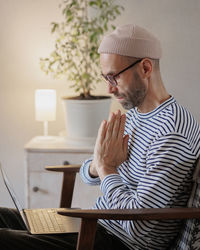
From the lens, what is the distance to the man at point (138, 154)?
5.73ft

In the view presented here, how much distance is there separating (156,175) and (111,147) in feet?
0.90

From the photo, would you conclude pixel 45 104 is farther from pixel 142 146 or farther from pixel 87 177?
pixel 142 146

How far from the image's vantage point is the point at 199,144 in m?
1.82

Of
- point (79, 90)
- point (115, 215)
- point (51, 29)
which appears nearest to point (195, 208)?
point (115, 215)

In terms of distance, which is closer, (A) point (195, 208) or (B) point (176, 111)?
(A) point (195, 208)

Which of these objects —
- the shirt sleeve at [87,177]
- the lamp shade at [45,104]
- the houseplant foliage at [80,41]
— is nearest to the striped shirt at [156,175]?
the shirt sleeve at [87,177]

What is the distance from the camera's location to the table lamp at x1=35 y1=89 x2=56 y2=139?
10.1 feet

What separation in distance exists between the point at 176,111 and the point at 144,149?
18cm

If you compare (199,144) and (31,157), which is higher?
(199,144)

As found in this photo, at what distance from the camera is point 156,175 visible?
5.69 ft

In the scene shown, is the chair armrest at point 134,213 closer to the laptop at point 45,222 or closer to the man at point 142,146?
the man at point 142,146

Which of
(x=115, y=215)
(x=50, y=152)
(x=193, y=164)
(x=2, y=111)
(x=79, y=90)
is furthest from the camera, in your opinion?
(x=2, y=111)

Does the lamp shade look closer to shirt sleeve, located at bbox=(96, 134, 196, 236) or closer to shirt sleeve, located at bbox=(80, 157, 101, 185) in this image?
shirt sleeve, located at bbox=(80, 157, 101, 185)

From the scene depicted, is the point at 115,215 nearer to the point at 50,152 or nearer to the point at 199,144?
the point at 199,144
